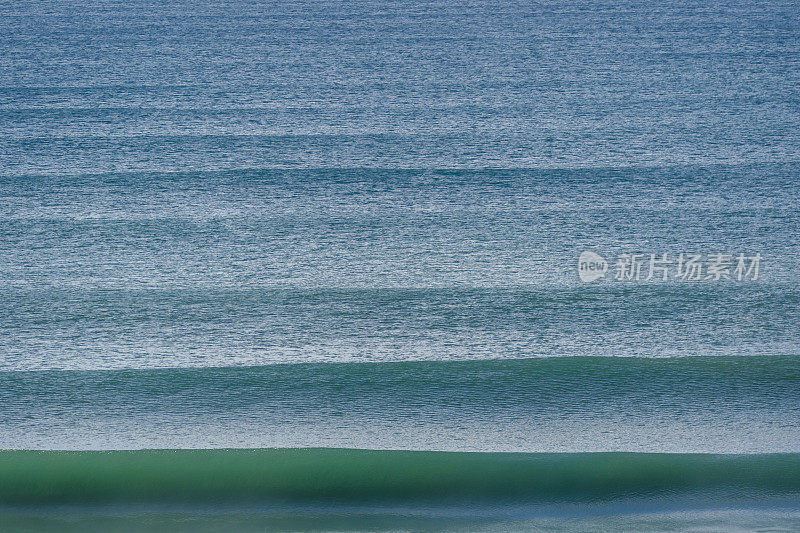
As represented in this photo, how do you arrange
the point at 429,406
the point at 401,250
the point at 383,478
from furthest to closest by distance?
the point at 401,250
the point at 429,406
the point at 383,478

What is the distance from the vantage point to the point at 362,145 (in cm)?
264

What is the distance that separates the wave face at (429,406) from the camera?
165cm

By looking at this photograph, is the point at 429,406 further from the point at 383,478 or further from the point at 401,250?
the point at 401,250

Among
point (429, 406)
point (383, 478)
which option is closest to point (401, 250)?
point (429, 406)

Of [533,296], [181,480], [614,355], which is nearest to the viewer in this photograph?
[181,480]

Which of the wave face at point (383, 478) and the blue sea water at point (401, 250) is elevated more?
the blue sea water at point (401, 250)

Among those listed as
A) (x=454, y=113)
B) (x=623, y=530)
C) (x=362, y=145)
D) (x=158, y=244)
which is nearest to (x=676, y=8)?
(x=454, y=113)

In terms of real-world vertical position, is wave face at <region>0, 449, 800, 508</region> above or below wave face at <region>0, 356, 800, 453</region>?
below

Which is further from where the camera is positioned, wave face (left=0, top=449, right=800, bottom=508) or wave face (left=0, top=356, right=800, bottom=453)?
wave face (left=0, top=356, right=800, bottom=453)

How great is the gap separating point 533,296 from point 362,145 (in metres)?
0.79

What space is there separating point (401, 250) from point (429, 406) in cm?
56

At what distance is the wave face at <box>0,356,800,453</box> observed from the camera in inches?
64.8

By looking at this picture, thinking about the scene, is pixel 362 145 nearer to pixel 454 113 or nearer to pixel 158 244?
pixel 454 113

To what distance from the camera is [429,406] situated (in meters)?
1.73
